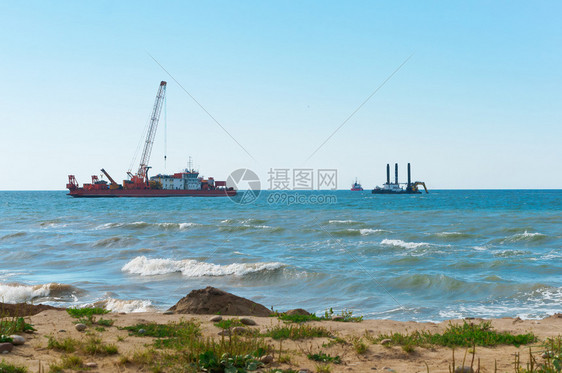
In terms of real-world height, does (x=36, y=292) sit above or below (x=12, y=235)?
above

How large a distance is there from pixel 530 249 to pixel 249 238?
16137 millimetres

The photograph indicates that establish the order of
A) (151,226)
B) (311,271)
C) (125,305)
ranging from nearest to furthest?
(125,305), (311,271), (151,226)

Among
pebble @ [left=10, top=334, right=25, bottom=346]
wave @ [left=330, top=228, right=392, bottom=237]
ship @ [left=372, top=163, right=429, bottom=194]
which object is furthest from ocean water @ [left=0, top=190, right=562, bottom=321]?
ship @ [left=372, top=163, right=429, bottom=194]

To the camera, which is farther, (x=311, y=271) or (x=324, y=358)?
(x=311, y=271)

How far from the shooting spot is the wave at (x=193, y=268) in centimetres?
1637

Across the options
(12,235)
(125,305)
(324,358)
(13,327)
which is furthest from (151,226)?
(324,358)

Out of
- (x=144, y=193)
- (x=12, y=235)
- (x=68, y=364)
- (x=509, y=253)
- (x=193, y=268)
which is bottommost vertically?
(x=12, y=235)

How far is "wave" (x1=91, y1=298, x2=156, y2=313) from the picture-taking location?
10812mm

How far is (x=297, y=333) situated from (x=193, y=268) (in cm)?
1118

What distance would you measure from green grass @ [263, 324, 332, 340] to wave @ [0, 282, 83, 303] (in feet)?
25.9

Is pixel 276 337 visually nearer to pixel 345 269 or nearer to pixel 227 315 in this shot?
pixel 227 315

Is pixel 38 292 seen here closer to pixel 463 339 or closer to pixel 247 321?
pixel 247 321

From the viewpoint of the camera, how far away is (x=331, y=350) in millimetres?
5973

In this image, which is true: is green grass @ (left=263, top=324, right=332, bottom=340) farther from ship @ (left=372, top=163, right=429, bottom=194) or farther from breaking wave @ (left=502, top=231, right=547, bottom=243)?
ship @ (left=372, top=163, right=429, bottom=194)
